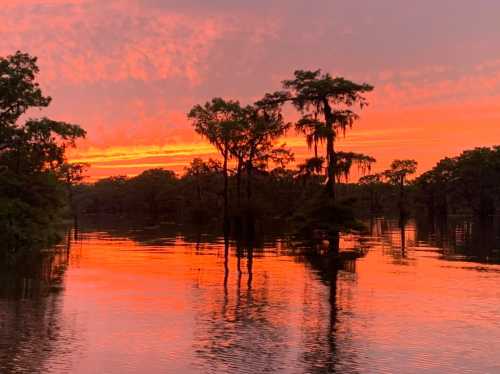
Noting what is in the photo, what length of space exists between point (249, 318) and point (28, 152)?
27737mm

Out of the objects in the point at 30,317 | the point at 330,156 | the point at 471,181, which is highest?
the point at 471,181

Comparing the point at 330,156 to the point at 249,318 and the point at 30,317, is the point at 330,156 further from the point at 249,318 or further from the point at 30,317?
the point at 30,317

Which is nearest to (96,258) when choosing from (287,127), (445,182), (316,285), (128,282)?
(128,282)

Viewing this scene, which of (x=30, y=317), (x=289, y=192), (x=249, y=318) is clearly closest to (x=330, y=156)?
→ (x=249, y=318)

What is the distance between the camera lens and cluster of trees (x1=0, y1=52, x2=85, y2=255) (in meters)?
36.5

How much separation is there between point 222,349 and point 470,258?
23.5 m

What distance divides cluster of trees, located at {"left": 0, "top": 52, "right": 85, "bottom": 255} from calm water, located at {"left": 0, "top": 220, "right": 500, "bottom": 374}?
32.3 ft

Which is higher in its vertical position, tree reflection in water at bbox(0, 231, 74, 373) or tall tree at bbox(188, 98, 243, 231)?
tall tree at bbox(188, 98, 243, 231)

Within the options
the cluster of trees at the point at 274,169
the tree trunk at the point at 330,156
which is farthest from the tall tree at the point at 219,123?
the tree trunk at the point at 330,156

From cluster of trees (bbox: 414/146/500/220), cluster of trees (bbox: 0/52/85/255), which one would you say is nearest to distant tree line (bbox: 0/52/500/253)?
cluster of trees (bbox: 0/52/85/255)

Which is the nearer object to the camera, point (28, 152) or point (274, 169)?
point (28, 152)

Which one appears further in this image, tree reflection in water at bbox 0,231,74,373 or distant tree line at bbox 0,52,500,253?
distant tree line at bbox 0,52,500,253

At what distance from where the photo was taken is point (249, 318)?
14773 millimetres

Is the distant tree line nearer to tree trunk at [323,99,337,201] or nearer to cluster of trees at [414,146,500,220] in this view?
tree trunk at [323,99,337,201]
